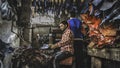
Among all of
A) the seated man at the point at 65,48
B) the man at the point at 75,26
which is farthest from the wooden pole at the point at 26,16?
the man at the point at 75,26

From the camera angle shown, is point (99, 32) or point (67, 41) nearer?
point (99, 32)

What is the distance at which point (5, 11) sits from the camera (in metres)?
12.1

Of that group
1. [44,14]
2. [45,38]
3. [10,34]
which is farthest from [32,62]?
[44,14]

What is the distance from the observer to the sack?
12070mm

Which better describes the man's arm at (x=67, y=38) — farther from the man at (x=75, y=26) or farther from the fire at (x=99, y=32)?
the fire at (x=99, y=32)

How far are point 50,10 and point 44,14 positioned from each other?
1002 mm

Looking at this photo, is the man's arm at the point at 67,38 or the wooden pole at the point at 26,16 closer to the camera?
the man's arm at the point at 67,38

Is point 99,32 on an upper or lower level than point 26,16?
lower

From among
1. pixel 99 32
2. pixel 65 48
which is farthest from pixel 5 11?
pixel 99 32

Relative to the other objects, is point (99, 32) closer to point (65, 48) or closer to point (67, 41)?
point (67, 41)

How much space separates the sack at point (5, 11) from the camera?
12070mm

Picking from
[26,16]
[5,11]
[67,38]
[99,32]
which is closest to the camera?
[99,32]

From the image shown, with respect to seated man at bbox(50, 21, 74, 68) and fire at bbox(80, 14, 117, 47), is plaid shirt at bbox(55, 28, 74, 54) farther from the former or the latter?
fire at bbox(80, 14, 117, 47)

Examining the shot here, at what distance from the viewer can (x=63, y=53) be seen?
27.0 ft
